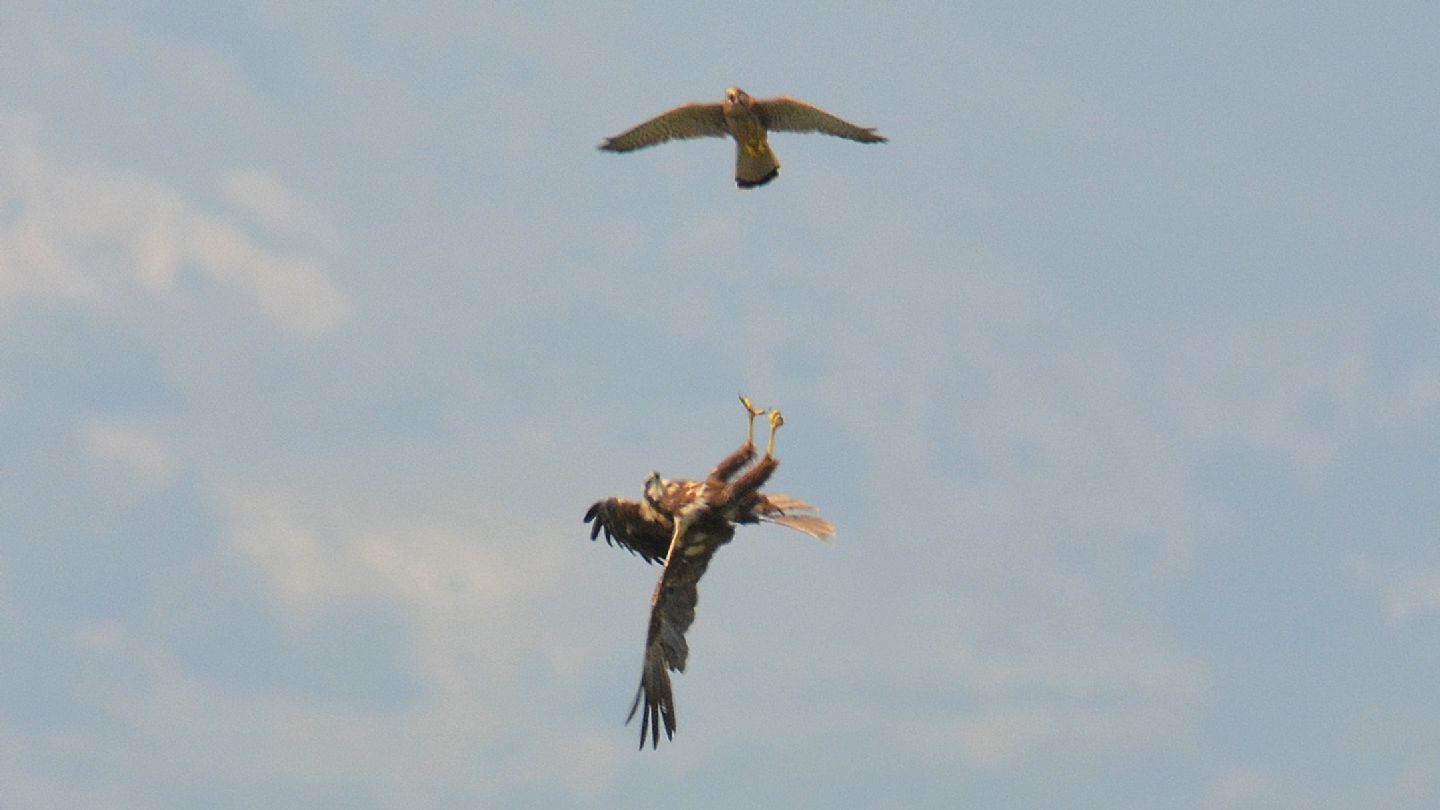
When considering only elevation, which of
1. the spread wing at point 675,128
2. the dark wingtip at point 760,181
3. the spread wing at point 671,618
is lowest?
the spread wing at point 671,618

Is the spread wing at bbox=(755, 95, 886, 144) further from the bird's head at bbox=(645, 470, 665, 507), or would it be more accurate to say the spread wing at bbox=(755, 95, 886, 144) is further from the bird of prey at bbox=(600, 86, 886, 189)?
the bird's head at bbox=(645, 470, 665, 507)

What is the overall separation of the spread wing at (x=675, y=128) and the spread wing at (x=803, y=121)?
80cm

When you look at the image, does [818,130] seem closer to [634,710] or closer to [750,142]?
[750,142]

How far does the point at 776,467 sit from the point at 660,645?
2.46m

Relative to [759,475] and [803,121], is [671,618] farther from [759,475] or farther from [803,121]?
[803,121]

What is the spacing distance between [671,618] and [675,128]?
39.9 ft

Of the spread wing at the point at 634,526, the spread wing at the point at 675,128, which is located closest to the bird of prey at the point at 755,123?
the spread wing at the point at 675,128

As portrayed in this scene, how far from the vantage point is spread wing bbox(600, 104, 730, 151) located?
31.5 metres

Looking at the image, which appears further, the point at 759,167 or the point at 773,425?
the point at 759,167

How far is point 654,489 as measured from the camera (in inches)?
873

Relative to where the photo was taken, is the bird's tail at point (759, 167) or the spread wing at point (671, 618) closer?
the spread wing at point (671, 618)

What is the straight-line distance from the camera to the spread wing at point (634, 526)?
22.3m

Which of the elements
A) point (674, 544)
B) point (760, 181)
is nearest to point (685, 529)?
point (674, 544)

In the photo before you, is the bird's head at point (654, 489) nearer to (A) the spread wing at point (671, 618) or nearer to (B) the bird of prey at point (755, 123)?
(A) the spread wing at point (671, 618)
